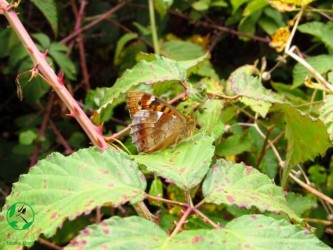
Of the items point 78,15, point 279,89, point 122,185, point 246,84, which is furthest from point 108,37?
point 122,185

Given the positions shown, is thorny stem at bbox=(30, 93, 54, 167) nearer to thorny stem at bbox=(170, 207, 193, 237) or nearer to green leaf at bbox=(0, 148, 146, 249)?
green leaf at bbox=(0, 148, 146, 249)

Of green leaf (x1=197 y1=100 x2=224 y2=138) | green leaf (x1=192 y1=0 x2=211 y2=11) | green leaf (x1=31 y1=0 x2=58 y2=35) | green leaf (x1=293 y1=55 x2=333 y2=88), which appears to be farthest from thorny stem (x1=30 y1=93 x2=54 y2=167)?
green leaf (x1=293 y1=55 x2=333 y2=88)

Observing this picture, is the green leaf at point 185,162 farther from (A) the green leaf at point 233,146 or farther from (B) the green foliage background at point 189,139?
(A) the green leaf at point 233,146

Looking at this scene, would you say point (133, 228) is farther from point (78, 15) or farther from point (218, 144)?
point (78, 15)

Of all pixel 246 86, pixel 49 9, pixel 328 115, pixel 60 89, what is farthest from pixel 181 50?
pixel 60 89

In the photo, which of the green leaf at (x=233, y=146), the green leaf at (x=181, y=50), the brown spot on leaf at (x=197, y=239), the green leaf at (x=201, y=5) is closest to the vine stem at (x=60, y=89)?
the brown spot on leaf at (x=197, y=239)
